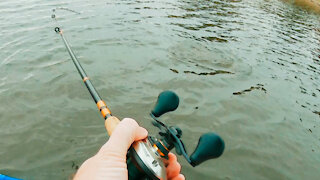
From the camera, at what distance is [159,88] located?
235 inches

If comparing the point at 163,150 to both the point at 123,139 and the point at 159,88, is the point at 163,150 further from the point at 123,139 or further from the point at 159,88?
the point at 159,88

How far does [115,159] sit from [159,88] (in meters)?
4.11

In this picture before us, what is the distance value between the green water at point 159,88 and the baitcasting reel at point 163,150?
2.18 metres

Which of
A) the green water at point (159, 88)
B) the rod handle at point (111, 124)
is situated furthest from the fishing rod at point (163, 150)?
the green water at point (159, 88)

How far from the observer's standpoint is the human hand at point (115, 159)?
180 centimetres

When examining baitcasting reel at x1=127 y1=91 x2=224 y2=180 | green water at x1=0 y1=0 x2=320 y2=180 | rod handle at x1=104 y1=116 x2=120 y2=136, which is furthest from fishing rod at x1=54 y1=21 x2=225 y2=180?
green water at x1=0 y1=0 x2=320 y2=180

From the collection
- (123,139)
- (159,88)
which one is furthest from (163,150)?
(159,88)

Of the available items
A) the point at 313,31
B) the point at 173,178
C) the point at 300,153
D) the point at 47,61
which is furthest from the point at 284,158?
the point at 313,31

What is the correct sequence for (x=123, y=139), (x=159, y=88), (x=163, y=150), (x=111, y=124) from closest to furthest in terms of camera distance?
(x=163, y=150), (x=123, y=139), (x=111, y=124), (x=159, y=88)

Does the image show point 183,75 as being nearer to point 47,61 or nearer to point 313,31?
point 47,61

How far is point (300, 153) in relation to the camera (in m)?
4.53

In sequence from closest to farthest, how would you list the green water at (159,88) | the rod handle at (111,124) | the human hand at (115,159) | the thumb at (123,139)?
1. the human hand at (115,159)
2. the thumb at (123,139)
3. the rod handle at (111,124)
4. the green water at (159,88)

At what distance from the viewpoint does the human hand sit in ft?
5.91

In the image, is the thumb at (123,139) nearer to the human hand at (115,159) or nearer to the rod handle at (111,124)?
the human hand at (115,159)
